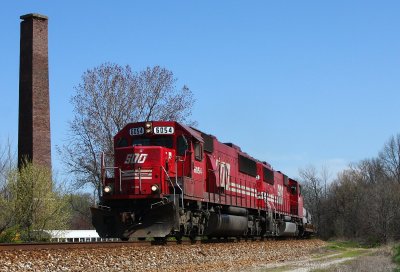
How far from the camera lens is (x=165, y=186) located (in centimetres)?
1909

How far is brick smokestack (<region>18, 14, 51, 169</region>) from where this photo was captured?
41.4 metres

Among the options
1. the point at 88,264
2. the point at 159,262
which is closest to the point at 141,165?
the point at 159,262

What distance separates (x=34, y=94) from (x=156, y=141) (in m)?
24.1

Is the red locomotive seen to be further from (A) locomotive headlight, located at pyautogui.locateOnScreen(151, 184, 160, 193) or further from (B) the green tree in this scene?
(B) the green tree

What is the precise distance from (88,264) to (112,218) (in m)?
5.84

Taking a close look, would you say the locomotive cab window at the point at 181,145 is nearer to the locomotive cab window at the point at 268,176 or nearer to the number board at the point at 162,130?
the number board at the point at 162,130

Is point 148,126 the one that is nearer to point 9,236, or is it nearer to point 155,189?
point 155,189

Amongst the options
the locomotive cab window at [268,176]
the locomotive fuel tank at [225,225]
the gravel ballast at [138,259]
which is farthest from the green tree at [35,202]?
the gravel ballast at [138,259]

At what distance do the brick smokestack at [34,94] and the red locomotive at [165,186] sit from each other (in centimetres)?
2008

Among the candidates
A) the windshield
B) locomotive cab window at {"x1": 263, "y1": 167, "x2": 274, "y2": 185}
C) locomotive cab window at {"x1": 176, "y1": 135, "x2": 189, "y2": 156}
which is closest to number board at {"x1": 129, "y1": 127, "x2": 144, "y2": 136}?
the windshield

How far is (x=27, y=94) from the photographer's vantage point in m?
42.2

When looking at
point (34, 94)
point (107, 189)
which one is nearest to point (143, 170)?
point (107, 189)

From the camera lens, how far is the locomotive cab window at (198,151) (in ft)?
68.1

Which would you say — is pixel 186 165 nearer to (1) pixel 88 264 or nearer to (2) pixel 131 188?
(2) pixel 131 188
